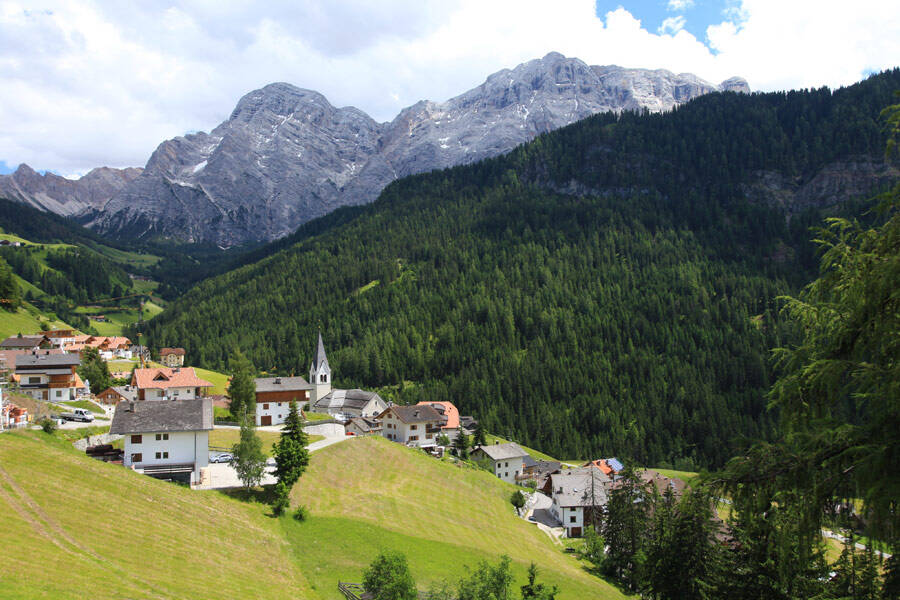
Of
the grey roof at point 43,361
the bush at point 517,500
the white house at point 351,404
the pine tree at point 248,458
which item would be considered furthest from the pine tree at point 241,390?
the bush at point 517,500

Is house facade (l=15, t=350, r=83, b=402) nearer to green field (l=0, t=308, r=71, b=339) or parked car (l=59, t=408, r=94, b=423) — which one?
parked car (l=59, t=408, r=94, b=423)

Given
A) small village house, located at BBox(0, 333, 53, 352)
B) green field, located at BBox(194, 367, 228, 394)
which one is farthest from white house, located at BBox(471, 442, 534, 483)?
small village house, located at BBox(0, 333, 53, 352)

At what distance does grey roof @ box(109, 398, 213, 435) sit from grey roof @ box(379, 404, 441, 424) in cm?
4396

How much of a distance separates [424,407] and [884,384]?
89988 millimetres

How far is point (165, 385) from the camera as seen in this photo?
81.8 m

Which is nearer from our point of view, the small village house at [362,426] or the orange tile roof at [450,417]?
the small village house at [362,426]

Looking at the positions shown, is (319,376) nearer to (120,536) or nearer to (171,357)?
(171,357)

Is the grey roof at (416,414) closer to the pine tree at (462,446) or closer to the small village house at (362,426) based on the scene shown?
the small village house at (362,426)

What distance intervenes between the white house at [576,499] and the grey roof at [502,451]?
15.3 m

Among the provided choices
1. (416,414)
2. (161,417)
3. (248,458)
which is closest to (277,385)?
(416,414)

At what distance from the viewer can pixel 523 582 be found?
46344 millimetres

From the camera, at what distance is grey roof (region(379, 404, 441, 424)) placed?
310 ft

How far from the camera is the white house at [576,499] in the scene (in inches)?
2992

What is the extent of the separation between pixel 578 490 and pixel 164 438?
5487 cm
